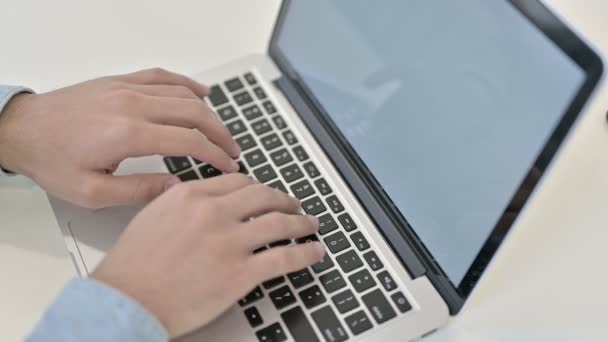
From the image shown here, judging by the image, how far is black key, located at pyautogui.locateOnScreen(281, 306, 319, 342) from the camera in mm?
531

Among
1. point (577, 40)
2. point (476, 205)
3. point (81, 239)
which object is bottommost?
point (81, 239)

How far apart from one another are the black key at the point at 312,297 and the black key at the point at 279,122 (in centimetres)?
19

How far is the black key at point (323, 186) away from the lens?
0.63 meters

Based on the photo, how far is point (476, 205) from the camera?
0.53 m

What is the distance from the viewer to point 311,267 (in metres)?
0.57

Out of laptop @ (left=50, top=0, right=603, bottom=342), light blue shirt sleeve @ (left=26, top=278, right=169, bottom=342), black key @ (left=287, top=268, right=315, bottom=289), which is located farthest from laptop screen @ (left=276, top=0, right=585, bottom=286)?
light blue shirt sleeve @ (left=26, top=278, right=169, bottom=342)

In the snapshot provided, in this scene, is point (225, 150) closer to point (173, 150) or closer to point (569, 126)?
point (173, 150)

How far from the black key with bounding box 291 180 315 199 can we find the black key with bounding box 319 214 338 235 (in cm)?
3

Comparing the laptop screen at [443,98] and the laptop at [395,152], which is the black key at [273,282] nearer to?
the laptop at [395,152]

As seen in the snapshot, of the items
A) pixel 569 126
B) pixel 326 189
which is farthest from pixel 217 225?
pixel 569 126

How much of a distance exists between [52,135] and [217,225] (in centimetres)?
18

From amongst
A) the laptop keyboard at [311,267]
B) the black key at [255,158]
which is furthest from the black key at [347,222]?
the black key at [255,158]

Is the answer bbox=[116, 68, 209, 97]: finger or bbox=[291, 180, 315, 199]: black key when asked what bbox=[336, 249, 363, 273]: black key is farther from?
bbox=[116, 68, 209, 97]: finger

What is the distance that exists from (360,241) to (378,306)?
0.22 feet
